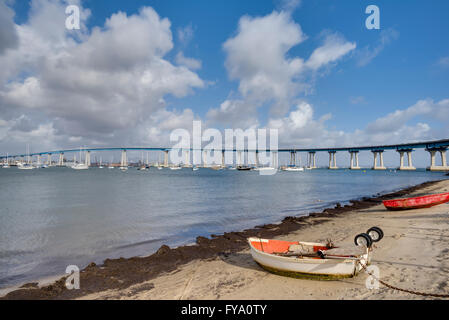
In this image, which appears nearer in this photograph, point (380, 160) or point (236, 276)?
point (236, 276)

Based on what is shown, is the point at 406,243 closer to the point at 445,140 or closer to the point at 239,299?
the point at 239,299

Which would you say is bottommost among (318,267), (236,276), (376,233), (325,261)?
(236,276)

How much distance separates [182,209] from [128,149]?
186 metres

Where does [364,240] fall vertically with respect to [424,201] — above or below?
above

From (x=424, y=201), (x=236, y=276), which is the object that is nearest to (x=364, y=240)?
(x=236, y=276)

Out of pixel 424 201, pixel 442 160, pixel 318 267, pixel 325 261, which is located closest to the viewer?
pixel 325 261

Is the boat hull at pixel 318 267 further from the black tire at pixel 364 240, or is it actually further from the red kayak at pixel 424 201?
the red kayak at pixel 424 201

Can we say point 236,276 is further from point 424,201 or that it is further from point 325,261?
point 424,201

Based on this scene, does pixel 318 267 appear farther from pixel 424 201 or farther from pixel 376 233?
pixel 424 201

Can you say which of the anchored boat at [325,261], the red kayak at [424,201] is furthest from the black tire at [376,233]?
the red kayak at [424,201]

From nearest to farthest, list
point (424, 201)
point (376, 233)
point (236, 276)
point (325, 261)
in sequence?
point (325, 261) → point (236, 276) → point (376, 233) → point (424, 201)

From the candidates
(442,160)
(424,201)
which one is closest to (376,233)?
(424,201)

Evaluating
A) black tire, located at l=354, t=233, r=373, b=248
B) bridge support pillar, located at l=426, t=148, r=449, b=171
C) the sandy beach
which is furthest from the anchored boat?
bridge support pillar, located at l=426, t=148, r=449, b=171
